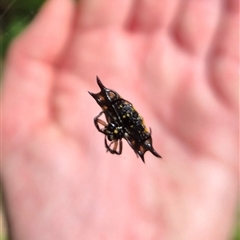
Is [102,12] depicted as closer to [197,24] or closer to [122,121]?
[197,24]

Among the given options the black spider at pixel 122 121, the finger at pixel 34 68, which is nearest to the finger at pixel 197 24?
the finger at pixel 34 68

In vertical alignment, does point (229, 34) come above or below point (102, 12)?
above

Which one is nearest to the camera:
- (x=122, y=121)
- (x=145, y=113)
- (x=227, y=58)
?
(x=122, y=121)

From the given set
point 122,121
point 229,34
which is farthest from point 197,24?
point 122,121

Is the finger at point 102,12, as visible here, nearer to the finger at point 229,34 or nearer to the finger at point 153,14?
the finger at point 153,14

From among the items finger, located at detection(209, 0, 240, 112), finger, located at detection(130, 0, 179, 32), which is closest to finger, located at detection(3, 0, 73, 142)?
finger, located at detection(130, 0, 179, 32)

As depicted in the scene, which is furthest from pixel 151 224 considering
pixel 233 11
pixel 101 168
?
pixel 233 11
